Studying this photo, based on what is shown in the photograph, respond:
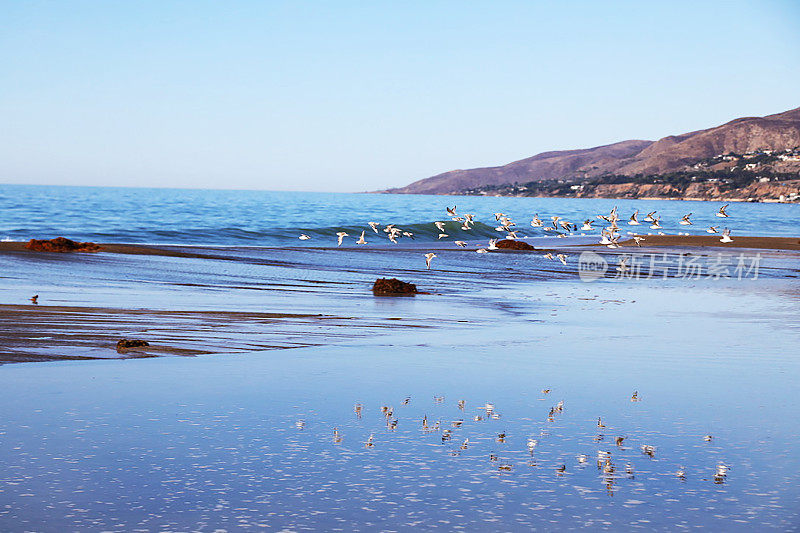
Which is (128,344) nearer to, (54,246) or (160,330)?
(160,330)

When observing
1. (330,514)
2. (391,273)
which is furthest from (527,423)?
(391,273)

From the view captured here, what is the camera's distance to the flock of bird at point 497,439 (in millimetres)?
5852

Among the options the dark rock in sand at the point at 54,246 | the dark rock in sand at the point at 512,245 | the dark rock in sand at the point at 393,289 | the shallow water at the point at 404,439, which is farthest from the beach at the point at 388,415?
the dark rock in sand at the point at 512,245

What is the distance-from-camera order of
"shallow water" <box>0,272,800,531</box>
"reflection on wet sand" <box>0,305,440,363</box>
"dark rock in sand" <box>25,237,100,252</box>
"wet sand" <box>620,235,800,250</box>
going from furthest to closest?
"wet sand" <box>620,235,800,250</box>
"dark rock in sand" <box>25,237,100,252</box>
"reflection on wet sand" <box>0,305,440,363</box>
"shallow water" <box>0,272,800,531</box>

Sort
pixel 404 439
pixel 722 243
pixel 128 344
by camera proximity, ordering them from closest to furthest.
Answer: pixel 404 439, pixel 128 344, pixel 722 243

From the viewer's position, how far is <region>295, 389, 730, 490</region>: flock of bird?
19.2ft

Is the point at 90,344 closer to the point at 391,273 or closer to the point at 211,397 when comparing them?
the point at 211,397

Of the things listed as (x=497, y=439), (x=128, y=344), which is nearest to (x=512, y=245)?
(x=128, y=344)

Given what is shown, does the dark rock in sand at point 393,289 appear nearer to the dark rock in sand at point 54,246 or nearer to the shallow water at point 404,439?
the shallow water at point 404,439

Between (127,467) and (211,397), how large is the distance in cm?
214

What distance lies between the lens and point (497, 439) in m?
6.61

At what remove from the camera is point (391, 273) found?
2506 centimetres

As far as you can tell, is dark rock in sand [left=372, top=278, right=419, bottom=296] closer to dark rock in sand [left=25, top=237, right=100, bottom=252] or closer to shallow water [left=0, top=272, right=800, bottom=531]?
shallow water [left=0, top=272, right=800, bottom=531]

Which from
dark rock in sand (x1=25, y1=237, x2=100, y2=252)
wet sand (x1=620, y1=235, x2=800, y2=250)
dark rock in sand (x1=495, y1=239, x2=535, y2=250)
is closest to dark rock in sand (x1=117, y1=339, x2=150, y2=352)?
dark rock in sand (x1=25, y1=237, x2=100, y2=252)
